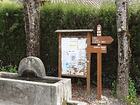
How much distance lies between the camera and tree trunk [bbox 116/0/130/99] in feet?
31.1

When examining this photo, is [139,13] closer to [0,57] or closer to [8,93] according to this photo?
[8,93]

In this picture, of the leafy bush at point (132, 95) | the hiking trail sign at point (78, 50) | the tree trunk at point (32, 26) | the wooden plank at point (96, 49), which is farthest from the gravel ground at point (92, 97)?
the tree trunk at point (32, 26)

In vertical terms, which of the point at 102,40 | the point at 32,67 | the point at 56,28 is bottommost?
the point at 32,67

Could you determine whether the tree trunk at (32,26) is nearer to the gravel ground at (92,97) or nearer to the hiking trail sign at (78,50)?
the hiking trail sign at (78,50)

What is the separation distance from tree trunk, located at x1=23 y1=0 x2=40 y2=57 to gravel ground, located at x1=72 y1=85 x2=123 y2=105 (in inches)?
75.1

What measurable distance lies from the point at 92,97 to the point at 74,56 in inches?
50.1

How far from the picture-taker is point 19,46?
12281mm

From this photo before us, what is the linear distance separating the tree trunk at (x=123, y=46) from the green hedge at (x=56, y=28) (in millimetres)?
970

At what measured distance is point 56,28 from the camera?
37.7 ft

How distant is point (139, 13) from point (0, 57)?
5.30m

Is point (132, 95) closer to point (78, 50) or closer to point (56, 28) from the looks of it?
point (78, 50)

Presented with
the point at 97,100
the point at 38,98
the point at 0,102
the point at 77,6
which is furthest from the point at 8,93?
the point at 77,6

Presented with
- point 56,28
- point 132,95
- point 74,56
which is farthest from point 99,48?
point 56,28

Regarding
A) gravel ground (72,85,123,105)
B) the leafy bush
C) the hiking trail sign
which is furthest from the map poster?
the leafy bush
